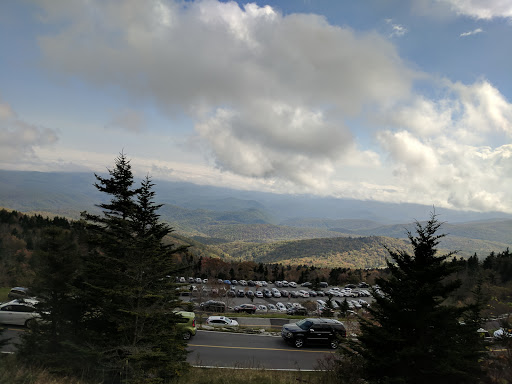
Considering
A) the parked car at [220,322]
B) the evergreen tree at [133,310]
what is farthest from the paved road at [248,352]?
the evergreen tree at [133,310]

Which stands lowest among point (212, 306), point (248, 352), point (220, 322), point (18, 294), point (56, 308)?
point (212, 306)

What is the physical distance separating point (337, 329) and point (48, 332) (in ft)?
51.5

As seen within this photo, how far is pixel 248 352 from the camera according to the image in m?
15.9

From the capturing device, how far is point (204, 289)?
46.1m

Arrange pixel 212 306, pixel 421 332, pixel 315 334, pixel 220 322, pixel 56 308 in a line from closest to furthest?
pixel 421 332, pixel 56 308, pixel 315 334, pixel 220 322, pixel 212 306

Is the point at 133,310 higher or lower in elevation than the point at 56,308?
higher

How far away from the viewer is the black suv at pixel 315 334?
16953mm

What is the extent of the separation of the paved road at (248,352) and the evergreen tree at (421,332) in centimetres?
696

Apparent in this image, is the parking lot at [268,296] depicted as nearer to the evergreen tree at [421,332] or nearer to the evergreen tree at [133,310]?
the evergreen tree at [133,310]

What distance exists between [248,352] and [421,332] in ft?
37.5

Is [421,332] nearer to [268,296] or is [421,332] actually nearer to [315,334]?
[315,334]

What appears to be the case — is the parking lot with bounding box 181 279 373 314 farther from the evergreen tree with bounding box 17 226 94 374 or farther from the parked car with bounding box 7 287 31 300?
the evergreen tree with bounding box 17 226 94 374

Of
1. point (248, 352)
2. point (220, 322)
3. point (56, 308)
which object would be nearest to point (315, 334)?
point (248, 352)

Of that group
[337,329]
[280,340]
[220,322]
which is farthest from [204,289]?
[337,329]
